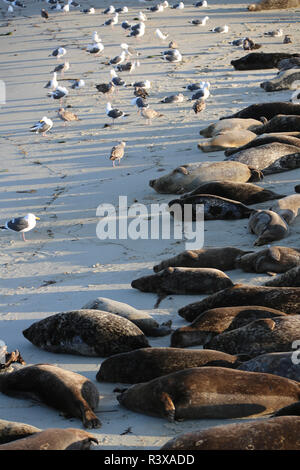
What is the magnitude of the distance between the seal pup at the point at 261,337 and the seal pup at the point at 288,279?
96cm

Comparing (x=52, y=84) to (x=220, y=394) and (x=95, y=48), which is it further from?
(x=220, y=394)

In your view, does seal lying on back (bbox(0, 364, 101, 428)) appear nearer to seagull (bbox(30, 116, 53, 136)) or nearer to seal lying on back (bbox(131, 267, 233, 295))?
seal lying on back (bbox(131, 267, 233, 295))

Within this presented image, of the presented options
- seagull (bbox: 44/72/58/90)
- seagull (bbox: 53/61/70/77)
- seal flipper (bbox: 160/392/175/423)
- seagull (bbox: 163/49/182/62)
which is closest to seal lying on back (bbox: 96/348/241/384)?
seal flipper (bbox: 160/392/175/423)

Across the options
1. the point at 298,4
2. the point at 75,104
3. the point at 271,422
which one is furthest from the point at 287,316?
the point at 298,4

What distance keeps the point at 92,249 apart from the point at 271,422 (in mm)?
4636

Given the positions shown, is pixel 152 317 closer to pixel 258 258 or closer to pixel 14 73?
pixel 258 258

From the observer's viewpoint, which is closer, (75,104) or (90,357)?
(90,357)

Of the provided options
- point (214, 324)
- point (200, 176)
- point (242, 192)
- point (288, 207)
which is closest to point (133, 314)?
point (214, 324)

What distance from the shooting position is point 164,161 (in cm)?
1134

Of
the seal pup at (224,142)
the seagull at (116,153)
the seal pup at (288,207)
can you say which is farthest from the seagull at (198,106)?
the seal pup at (288,207)

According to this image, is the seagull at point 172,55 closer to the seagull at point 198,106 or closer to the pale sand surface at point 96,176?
the pale sand surface at point 96,176

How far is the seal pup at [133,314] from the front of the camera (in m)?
6.20

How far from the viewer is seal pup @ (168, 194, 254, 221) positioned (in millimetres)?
8820
